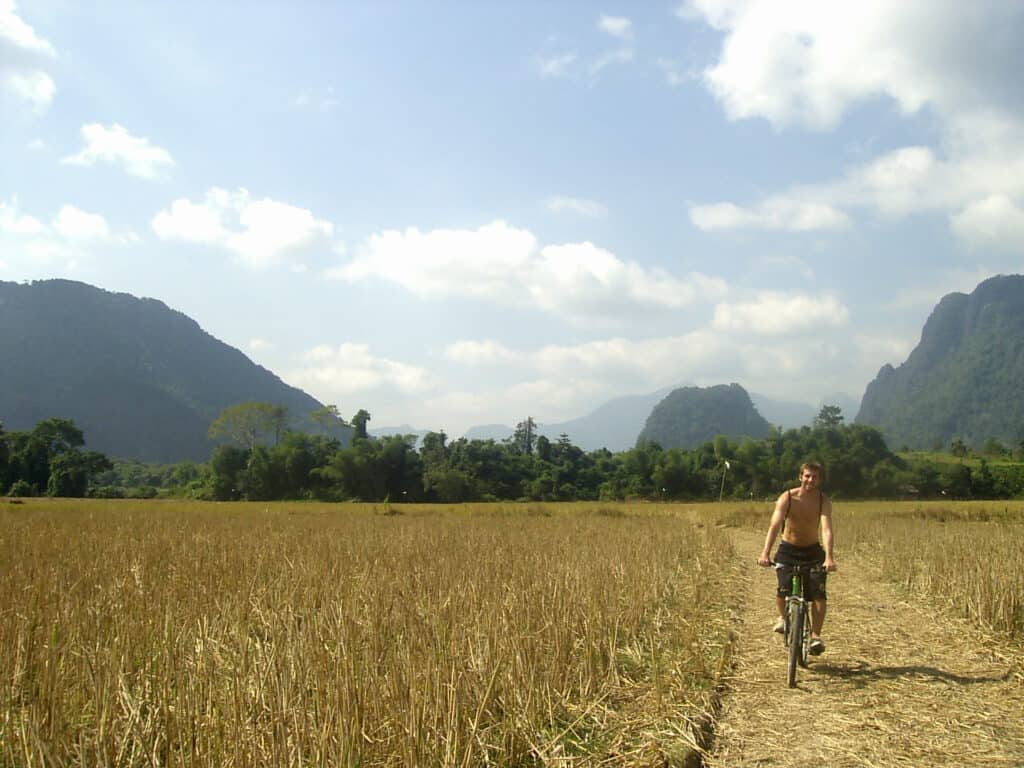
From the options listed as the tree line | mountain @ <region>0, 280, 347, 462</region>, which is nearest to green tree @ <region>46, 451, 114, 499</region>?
the tree line

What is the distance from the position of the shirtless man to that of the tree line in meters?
50.8

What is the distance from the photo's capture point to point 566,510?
37.3 metres

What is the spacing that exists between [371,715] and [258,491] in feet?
224

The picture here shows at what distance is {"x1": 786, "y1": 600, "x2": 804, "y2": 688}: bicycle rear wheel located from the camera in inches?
237

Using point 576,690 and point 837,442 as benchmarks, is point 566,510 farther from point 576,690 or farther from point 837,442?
point 837,442

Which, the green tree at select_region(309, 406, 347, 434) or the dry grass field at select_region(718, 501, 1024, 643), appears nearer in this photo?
the dry grass field at select_region(718, 501, 1024, 643)

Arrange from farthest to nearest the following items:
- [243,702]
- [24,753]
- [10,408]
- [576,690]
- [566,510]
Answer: [10,408], [566,510], [576,690], [243,702], [24,753]

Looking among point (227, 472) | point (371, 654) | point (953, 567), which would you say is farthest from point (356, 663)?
point (227, 472)

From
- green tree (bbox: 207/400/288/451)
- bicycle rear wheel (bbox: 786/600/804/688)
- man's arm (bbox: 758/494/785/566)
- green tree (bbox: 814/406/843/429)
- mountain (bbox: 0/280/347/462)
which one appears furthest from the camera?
mountain (bbox: 0/280/347/462)

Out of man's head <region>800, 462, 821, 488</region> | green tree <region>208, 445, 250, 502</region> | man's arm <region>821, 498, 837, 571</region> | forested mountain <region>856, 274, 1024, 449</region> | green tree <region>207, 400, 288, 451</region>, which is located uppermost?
forested mountain <region>856, 274, 1024, 449</region>

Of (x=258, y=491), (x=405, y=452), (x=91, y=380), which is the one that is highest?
(x=91, y=380)

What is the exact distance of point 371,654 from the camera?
17.3 ft

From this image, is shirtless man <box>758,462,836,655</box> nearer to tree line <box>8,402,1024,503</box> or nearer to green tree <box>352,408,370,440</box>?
tree line <box>8,402,1024,503</box>

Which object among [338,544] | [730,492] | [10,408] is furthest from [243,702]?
[10,408]
